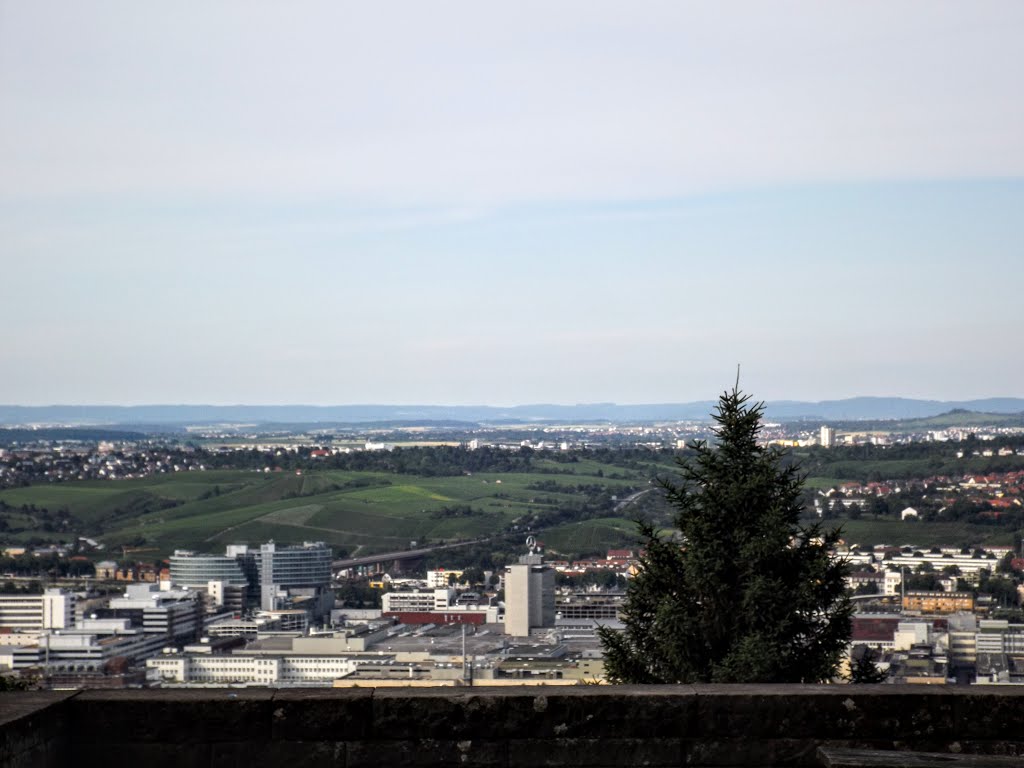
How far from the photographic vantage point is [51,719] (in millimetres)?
3809

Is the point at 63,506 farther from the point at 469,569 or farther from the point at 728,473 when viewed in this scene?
the point at 728,473

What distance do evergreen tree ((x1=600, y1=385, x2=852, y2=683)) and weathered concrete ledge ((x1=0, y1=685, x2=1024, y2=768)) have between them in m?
3.48

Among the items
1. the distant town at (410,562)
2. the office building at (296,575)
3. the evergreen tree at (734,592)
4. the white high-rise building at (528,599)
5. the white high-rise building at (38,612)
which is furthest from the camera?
the office building at (296,575)

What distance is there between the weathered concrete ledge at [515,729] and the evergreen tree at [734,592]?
3.48 metres

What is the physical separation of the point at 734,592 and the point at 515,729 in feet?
13.7

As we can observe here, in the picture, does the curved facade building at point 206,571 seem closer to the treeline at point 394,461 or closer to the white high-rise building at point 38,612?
the white high-rise building at point 38,612

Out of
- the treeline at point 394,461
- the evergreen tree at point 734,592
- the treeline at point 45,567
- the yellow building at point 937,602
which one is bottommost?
the treeline at point 45,567

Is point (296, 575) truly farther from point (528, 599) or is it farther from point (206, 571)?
point (528, 599)

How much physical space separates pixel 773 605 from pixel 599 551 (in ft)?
212

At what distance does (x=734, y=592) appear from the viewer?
7910mm

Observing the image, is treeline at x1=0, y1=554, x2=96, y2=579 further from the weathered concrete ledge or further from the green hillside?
the weathered concrete ledge

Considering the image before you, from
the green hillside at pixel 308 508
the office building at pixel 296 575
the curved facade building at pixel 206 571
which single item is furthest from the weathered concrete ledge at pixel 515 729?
the green hillside at pixel 308 508

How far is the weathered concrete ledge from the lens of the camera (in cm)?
388

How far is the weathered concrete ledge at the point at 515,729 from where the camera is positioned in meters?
3.88
